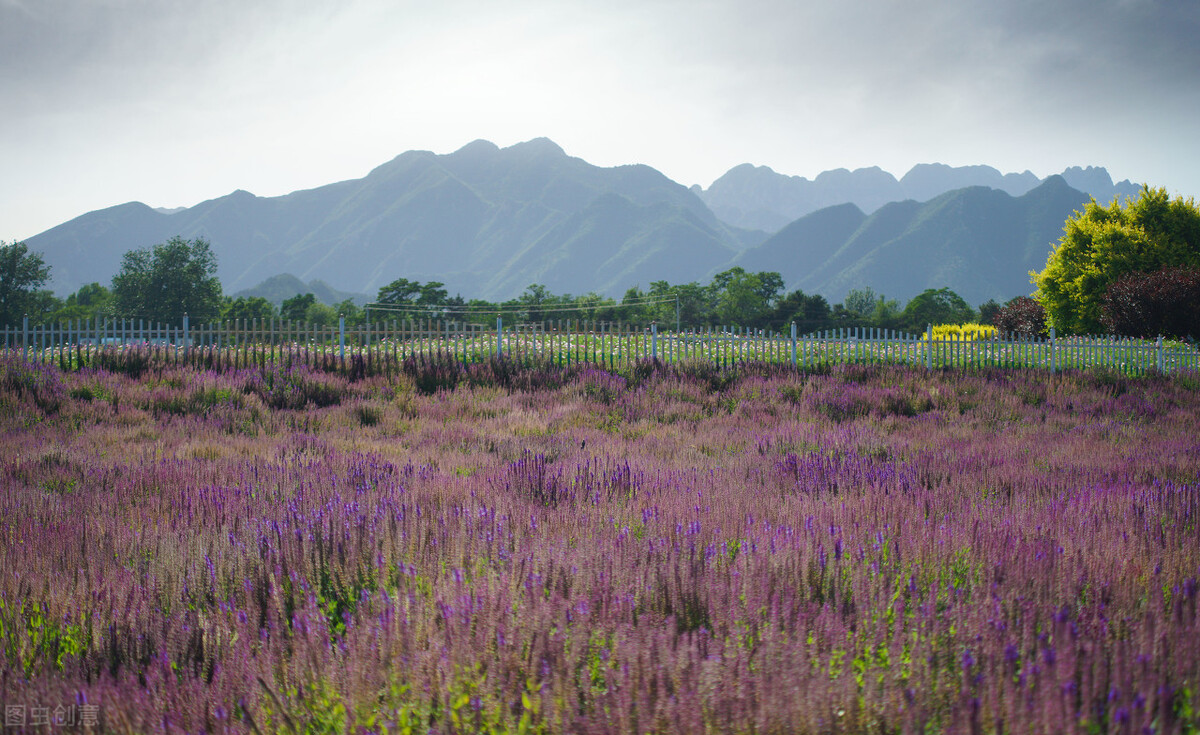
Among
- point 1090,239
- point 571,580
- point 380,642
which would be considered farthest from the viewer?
point 1090,239

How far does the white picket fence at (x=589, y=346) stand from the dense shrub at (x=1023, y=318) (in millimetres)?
11061

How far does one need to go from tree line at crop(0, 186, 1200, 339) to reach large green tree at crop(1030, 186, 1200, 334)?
0.15 ft

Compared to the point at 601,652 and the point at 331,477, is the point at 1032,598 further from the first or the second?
the point at 331,477

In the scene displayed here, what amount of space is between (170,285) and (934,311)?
321 ft

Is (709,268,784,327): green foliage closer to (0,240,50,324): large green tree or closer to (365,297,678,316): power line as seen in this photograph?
(365,297,678,316): power line

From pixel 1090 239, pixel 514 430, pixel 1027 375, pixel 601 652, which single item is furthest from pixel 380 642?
pixel 1090 239

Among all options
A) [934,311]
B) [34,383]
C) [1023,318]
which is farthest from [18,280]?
[934,311]

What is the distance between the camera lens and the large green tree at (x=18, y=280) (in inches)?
2867

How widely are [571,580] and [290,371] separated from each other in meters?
11.0

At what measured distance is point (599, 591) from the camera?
94.5 inches

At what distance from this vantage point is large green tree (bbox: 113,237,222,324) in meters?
77.5

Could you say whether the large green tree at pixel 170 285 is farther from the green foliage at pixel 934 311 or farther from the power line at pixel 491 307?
the green foliage at pixel 934 311

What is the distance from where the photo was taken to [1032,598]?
2.36m

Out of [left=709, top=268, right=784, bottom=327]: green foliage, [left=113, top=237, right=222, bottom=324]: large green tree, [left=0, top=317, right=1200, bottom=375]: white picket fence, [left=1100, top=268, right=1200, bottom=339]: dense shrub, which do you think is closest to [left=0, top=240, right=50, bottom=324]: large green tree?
[left=113, top=237, right=222, bottom=324]: large green tree
